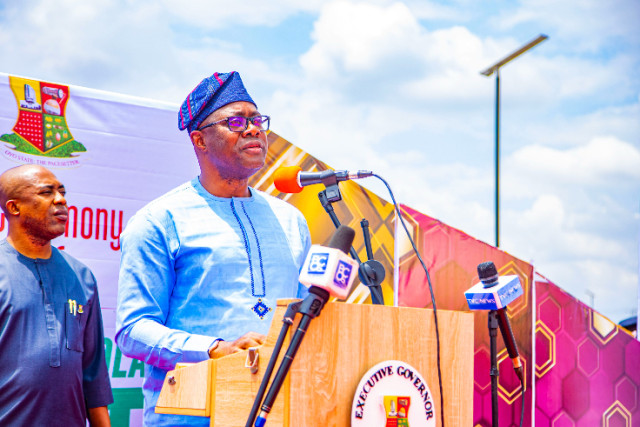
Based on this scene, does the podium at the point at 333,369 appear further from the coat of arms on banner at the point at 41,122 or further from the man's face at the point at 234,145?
the coat of arms on banner at the point at 41,122

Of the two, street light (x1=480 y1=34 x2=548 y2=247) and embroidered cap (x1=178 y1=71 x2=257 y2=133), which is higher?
street light (x1=480 y1=34 x2=548 y2=247)

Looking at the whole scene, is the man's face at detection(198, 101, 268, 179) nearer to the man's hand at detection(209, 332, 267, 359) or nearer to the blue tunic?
the blue tunic

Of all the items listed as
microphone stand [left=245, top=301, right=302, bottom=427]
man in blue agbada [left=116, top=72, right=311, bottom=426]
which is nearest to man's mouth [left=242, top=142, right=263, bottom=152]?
man in blue agbada [left=116, top=72, right=311, bottom=426]

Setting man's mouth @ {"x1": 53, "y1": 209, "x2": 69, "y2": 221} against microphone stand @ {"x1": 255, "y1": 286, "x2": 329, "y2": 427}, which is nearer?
microphone stand @ {"x1": 255, "y1": 286, "x2": 329, "y2": 427}

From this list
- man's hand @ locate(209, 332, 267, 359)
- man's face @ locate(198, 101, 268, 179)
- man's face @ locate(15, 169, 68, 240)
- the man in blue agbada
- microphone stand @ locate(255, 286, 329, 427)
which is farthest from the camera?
man's face @ locate(15, 169, 68, 240)

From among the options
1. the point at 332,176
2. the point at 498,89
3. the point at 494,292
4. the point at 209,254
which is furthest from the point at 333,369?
the point at 498,89

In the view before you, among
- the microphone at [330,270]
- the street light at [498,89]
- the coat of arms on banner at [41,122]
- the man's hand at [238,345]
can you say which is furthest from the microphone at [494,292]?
the street light at [498,89]

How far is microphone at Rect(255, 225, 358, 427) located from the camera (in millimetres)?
1596

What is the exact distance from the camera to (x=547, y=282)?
4.68m

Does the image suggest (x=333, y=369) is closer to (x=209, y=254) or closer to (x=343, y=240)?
(x=343, y=240)

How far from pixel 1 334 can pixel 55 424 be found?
409 millimetres

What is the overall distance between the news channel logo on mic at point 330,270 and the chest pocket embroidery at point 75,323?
1510mm

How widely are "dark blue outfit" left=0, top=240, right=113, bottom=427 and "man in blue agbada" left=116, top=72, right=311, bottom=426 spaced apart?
0.42 meters

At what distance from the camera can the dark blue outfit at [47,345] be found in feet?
8.47
